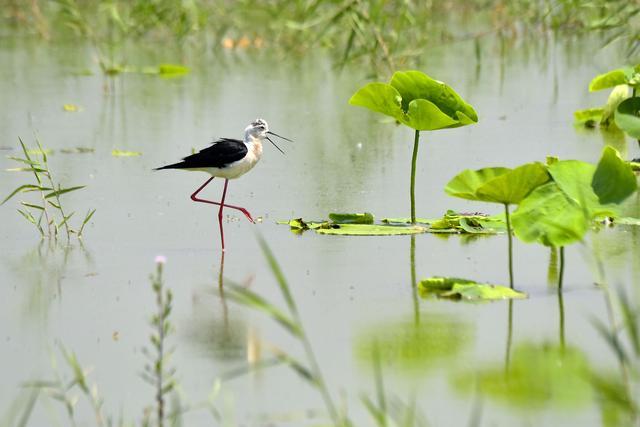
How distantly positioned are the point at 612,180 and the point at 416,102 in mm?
1148

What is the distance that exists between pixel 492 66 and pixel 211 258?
6.54m

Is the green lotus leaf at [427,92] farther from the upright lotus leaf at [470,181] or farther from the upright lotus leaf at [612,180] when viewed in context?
the upright lotus leaf at [612,180]

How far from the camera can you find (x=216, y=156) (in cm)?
567

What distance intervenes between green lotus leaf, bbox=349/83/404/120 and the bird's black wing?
22.3 inches

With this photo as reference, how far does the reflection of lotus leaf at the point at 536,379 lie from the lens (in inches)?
135

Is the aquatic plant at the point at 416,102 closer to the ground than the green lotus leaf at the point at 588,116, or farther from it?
closer to the ground

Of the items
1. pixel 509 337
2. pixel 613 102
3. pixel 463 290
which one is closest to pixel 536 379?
pixel 509 337

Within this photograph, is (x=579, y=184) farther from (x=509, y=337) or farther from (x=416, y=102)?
(x=416, y=102)

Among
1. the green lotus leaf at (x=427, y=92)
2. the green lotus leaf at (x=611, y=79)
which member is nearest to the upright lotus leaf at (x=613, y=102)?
the green lotus leaf at (x=611, y=79)

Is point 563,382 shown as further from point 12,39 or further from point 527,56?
point 12,39

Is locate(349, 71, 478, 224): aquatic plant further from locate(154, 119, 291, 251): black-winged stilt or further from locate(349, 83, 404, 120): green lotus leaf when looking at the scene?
locate(154, 119, 291, 251): black-winged stilt

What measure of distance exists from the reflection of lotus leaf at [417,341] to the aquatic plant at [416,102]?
1325 mm

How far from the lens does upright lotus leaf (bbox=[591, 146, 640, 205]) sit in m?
4.38

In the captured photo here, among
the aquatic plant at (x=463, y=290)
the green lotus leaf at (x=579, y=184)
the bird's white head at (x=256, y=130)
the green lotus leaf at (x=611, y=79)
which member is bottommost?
the aquatic plant at (x=463, y=290)
